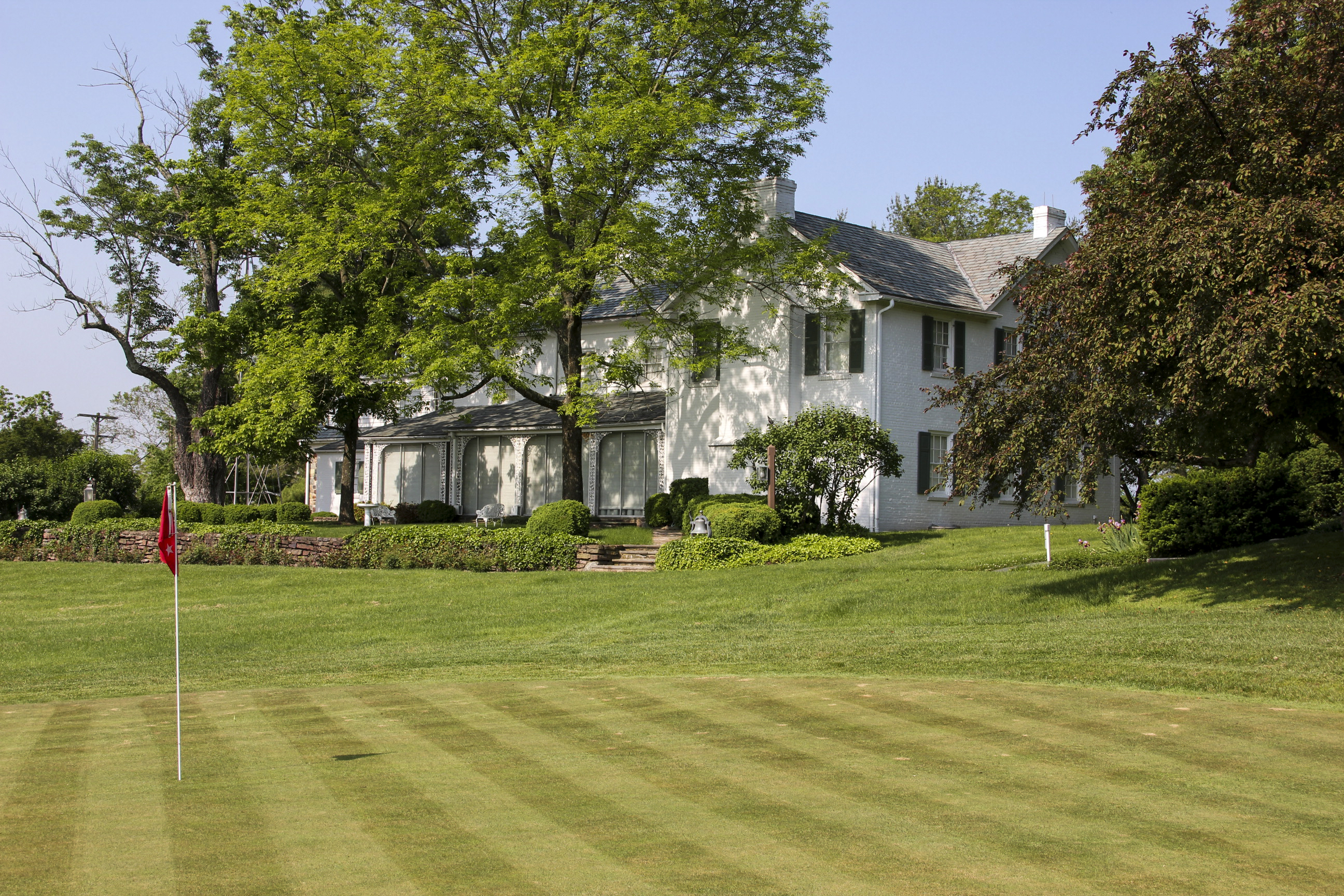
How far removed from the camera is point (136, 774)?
7703 millimetres

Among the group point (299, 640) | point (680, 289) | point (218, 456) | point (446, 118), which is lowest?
point (299, 640)

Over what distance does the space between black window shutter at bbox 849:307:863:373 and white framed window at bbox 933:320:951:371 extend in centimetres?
212

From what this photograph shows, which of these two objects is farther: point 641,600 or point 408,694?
point 641,600

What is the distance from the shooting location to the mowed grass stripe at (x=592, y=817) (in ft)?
17.8

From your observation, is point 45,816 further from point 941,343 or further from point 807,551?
Result: point 941,343

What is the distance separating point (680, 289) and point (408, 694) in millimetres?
18650

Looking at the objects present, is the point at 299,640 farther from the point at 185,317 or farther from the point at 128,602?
the point at 185,317

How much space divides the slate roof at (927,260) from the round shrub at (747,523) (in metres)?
7.82

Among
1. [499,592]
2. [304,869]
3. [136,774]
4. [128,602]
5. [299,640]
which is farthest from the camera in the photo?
[128,602]

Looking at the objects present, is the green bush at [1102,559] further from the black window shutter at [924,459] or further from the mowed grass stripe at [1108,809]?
the mowed grass stripe at [1108,809]

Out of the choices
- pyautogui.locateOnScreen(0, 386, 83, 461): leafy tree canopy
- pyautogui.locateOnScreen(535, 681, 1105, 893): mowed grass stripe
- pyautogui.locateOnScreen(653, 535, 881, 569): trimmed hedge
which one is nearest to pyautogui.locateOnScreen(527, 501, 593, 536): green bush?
pyautogui.locateOnScreen(653, 535, 881, 569): trimmed hedge

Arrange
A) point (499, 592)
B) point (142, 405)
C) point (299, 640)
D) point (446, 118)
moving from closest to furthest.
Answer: point (299, 640) → point (499, 592) → point (446, 118) → point (142, 405)

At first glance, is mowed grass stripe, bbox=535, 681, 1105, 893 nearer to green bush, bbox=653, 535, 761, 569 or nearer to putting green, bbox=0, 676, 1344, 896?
putting green, bbox=0, 676, 1344, 896

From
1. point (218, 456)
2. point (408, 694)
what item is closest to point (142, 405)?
point (218, 456)
